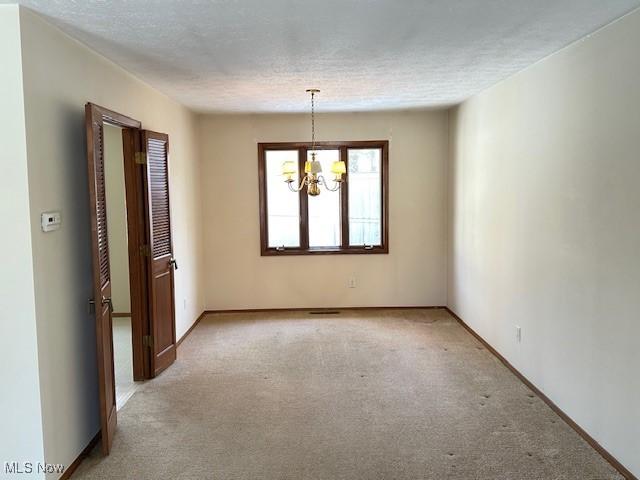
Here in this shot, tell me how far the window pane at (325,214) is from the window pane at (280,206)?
21 cm

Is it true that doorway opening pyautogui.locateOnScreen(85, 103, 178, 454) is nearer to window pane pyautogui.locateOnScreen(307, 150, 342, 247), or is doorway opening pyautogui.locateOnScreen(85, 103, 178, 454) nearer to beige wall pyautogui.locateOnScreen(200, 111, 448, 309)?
beige wall pyautogui.locateOnScreen(200, 111, 448, 309)

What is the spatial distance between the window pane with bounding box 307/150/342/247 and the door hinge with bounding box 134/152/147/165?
2778mm

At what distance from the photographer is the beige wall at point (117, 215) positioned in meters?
6.52

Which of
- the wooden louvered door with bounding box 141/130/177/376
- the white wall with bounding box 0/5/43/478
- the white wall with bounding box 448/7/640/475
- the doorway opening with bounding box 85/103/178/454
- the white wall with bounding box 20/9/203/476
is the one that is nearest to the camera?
the white wall with bounding box 0/5/43/478

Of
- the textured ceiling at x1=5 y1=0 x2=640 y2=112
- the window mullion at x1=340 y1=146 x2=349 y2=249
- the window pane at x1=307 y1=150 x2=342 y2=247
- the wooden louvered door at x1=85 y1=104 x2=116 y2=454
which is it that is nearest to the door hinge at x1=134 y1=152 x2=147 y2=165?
the textured ceiling at x1=5 y1=0 x2=640 y2=112

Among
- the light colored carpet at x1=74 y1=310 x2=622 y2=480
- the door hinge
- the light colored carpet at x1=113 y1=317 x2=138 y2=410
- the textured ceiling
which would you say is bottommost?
the light colored carpet at x1=74 y1=310 x2=622 y2=480

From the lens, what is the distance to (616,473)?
113 inches

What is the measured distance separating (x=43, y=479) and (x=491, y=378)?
327cm

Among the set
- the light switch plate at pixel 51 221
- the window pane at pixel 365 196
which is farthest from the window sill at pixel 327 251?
the light switch plate at pixel 51 221

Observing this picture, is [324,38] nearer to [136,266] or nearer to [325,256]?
[136,266]

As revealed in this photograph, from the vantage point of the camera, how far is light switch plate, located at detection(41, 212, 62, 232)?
2.72 metres

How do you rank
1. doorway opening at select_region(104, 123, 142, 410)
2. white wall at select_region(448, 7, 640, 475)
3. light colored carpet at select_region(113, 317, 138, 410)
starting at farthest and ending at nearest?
doorway opening at select_region(104, 123, 142, 410), light colored carpet at select_region(113, 317, 138, 410), white wall at select_region(448, 7, 640, 475)

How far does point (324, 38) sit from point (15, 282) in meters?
2.17

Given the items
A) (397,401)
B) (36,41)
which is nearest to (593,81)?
(397,401)
